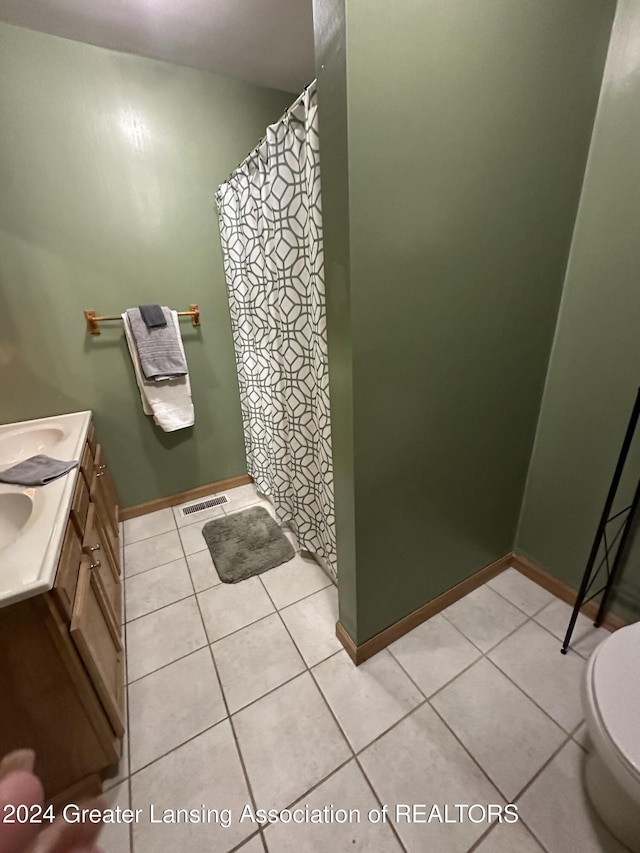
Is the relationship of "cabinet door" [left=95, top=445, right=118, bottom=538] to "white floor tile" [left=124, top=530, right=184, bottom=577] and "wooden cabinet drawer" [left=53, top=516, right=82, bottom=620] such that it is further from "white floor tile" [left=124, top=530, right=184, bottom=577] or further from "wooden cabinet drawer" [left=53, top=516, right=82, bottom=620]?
"wooden cabinet drawer" [left=53, top=516, right=82, bottom=620]

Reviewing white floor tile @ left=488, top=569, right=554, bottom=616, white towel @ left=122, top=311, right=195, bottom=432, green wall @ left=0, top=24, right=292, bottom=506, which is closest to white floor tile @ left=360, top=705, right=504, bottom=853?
white floor tile @ left=488, top=569, right=554, bottom=616

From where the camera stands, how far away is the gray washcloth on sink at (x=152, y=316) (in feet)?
5.99

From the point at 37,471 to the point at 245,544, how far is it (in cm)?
106

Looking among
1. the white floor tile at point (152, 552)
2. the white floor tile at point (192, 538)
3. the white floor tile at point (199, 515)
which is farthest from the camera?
the white floor tile at point (199, 515)

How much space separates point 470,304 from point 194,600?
1.67m

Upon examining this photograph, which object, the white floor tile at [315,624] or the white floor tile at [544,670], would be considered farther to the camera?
the white floor tile at [315,624]

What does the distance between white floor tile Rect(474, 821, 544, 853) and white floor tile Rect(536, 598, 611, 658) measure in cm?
64

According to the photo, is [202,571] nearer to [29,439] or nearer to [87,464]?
[87,464]

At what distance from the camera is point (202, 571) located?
177cm

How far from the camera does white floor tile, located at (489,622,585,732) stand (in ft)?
3.75

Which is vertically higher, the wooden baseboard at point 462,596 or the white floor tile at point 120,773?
the wooden baseboard at point 462,596

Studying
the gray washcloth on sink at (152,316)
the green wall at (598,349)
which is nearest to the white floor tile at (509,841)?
the green wall at (598,349)

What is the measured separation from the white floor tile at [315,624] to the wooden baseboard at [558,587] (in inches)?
35.6

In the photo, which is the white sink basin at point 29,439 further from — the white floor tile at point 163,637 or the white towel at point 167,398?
the white floor tile at point 163,637
